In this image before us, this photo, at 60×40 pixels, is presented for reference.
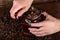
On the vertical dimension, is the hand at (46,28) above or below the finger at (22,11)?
below

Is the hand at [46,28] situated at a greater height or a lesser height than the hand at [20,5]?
lesser

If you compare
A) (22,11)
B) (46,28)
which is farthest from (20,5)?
(46,28)

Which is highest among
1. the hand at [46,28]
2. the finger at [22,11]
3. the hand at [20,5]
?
the hand at [20,5]

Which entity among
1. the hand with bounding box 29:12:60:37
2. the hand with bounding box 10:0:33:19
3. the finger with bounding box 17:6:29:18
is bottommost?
the hand with bounding box 29:12:60:37

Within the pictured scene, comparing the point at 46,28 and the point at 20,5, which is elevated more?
the point at 20,5

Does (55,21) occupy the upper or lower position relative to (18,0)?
lower

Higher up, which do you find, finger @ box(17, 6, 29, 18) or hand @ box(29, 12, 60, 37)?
finger @ box(17, 6, 29, 18)

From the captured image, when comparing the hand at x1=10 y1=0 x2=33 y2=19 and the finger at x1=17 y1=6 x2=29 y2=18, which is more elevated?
the hand at x1=10 y1=0 x2=33 y2=19

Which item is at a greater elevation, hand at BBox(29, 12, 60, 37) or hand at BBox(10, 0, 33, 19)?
hand at BBox(10, 0, 33, 19)

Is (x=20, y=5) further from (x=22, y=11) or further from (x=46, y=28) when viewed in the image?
(x=46, y=28)

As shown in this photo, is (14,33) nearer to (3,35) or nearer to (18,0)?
(3,35)

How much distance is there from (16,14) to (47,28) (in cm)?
16

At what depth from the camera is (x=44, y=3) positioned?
109 cm

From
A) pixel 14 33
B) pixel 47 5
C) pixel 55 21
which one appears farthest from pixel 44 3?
pixel 14 33
